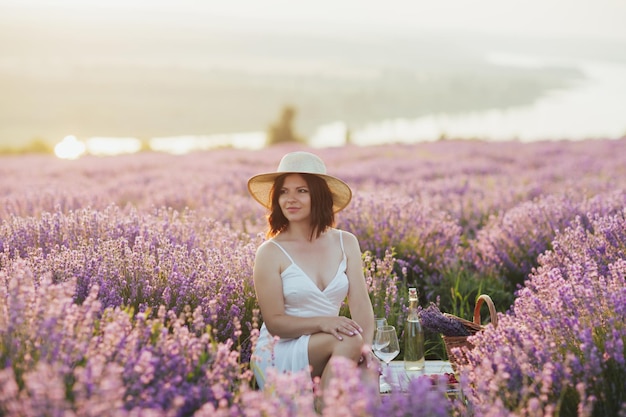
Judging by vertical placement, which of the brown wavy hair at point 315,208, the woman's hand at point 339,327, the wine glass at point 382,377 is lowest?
the wine glass at point 382,377

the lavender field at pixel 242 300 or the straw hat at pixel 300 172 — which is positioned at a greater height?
the straw hat at pixel 300 172

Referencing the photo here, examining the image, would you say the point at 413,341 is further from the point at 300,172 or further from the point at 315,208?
the point at 300,172

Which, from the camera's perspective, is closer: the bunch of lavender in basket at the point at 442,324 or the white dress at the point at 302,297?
the white dress at the point at 302,297

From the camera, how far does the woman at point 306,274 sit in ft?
11.8

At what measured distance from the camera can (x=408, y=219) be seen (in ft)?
20.1

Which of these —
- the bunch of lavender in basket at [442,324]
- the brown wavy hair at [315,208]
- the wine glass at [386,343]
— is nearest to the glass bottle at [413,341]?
the wine glass at [386,343]

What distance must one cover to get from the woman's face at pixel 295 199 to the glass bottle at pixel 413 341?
716 mm

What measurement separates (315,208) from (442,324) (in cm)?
101

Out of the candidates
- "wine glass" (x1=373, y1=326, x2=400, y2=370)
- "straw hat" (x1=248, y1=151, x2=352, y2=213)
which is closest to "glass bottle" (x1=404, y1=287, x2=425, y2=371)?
"wine glass" (x1=373, y1=326, x2=400, y2=370)

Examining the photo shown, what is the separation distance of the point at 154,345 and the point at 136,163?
10.4 meters

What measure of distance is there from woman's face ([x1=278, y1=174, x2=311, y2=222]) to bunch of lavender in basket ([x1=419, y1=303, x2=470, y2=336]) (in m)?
0.98

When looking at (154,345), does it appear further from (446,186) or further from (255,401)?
(446,186)

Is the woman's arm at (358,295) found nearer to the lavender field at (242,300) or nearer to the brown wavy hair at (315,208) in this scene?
the brown wavy hair at (315,208)

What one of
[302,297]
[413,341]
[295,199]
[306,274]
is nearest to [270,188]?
[295,199]
